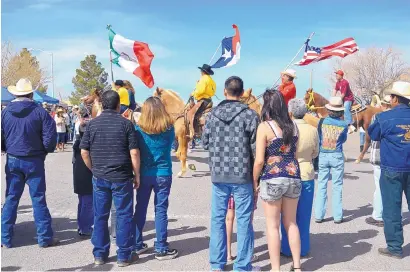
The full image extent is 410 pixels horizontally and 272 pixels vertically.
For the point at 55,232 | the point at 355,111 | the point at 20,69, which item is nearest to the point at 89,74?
the point at 20,69

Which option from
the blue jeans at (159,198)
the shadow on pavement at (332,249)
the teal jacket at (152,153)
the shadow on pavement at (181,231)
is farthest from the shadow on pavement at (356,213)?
the teal jacket at (152,153)

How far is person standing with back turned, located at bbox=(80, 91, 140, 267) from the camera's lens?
4.96m

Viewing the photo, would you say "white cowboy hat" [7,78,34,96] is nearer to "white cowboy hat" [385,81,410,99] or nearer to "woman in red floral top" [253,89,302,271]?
"woman in red floral top" [253,89,302,271]

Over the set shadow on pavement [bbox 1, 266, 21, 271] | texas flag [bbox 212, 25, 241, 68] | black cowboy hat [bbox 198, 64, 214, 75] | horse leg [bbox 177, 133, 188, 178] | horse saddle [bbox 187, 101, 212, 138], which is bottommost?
shadow on pavement [bbox 1, 266, 21, 271]

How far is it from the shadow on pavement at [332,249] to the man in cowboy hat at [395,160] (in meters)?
0.39

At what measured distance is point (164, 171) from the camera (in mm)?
5293

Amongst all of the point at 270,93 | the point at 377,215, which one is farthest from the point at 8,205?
the point at 377,215

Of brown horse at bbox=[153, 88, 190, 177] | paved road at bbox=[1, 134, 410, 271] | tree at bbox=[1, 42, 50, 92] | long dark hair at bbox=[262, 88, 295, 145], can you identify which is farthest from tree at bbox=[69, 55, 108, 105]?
long dark hair at bbox=[262, 88, 295, 145]

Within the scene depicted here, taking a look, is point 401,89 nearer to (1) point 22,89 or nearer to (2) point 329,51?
(1) point 22,89

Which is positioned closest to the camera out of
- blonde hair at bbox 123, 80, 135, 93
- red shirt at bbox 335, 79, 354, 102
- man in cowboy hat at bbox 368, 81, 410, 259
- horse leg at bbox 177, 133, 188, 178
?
man in cowboy hat at bbox 368, 81, 410, 259

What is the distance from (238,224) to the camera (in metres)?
4.72

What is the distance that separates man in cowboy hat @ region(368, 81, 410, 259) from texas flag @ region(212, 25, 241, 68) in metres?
7.08

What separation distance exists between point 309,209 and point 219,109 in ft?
5.56

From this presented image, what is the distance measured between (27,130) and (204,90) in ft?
20.1
